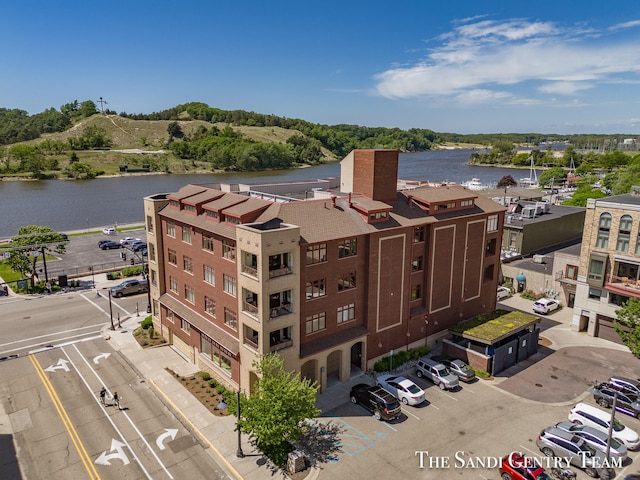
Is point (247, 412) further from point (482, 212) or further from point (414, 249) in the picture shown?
point (482, 212)

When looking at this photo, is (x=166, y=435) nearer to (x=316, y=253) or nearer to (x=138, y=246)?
(x=316, y=253)

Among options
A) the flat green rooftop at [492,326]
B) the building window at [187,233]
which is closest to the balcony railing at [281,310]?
the building window at [187,233]

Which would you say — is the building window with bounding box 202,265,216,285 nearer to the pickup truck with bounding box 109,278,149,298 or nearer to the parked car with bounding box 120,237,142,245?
the pickup truck with bounding box 109,278,149,298

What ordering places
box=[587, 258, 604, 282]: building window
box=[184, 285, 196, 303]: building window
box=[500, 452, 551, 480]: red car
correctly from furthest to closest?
box=[587, 258, 604, 282]: building window < box=[184, 285, 196, 303]: building window < box=[500, 452, 551, 480]: red car

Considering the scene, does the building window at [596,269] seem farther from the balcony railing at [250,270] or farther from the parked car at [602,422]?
the balcony railing at [250,270]

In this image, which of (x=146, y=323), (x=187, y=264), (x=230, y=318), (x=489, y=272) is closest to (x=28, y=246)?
(x=146, y=323)

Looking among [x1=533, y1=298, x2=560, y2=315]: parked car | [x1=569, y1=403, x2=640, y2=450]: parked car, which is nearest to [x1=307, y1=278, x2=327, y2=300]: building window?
[x1=569, y1=403, x2=640, y2=450]: parked car
